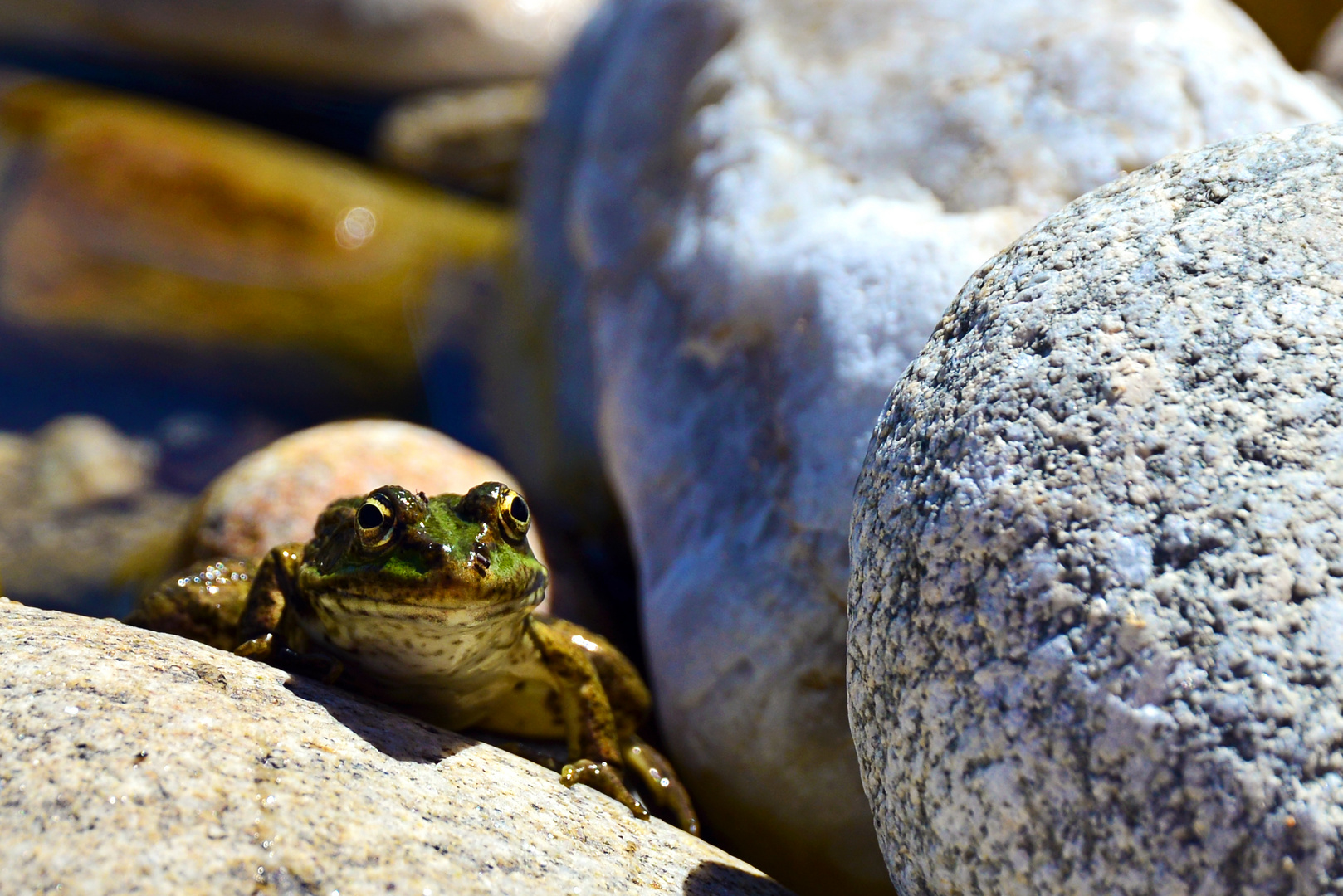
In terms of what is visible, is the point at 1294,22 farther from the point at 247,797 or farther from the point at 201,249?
the point at 247,797

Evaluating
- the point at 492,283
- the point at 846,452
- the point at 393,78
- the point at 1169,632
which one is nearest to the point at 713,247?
the point at 846,452

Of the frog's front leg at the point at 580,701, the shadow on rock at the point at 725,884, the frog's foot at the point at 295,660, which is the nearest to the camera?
the shadow on rock at the point at 725,884

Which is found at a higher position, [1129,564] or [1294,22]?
[1294,22]

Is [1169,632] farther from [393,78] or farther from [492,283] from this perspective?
[393,78]

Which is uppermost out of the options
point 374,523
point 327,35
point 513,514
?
point 327,35

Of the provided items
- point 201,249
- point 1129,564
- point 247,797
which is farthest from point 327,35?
point 1129,564

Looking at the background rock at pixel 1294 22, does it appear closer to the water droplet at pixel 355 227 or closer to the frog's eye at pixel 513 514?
the water droplet at pixel 355 227

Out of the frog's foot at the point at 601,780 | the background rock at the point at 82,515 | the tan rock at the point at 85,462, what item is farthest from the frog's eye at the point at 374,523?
the tan rock at the point at 85,462
